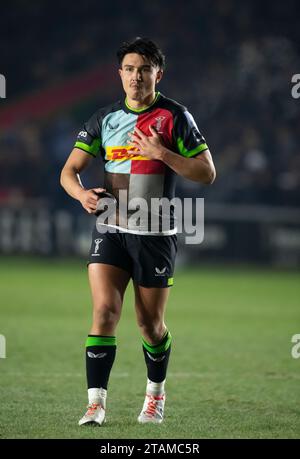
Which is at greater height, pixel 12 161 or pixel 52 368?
pixel 12 161

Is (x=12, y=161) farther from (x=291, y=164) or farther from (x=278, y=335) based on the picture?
(x=278, y=335)

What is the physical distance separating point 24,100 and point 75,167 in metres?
16.1

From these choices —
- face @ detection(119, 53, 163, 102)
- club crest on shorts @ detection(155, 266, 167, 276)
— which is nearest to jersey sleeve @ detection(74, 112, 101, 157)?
face @ detection(119, 53, 163, 102)

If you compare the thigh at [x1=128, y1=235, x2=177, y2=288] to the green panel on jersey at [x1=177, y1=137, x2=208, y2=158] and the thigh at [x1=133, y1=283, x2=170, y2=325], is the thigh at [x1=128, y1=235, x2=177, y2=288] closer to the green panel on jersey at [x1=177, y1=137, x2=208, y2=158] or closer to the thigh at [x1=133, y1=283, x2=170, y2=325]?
the thigh at [x1=133, y1=283, x2=170, y2=325]

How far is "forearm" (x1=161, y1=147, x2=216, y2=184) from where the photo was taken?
5.04 meters

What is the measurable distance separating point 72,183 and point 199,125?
14985 millimetres

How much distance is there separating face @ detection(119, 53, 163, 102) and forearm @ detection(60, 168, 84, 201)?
565 millimetres

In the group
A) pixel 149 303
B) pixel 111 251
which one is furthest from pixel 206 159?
pixel 149 303

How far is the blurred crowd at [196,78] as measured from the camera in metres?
18.6

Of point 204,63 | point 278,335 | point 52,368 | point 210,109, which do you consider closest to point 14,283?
point 278,335

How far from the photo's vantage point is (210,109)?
2030 cm

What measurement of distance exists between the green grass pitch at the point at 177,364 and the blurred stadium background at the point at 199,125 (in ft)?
0.36

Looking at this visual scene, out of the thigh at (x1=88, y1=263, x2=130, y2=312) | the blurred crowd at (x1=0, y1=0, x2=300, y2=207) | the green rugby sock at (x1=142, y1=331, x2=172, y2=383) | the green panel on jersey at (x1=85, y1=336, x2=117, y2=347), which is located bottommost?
the green rugby sock at (x1=142, y1=331, x2=172, y2=383)

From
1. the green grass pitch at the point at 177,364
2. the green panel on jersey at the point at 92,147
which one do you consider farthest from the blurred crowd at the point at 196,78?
the green panel on jersey at the point at 92,147
